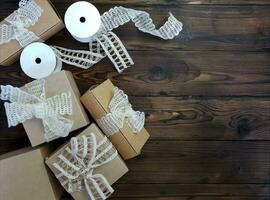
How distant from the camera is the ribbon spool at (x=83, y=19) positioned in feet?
3.36

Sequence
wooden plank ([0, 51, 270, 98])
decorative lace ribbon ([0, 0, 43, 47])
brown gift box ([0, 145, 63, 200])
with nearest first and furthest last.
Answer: brown gift box ([0, 145, 63, 200]) < decorative lace ribbon ([0, 0, 43, 47]) < wooden plank ([0, 51, 270, 98])

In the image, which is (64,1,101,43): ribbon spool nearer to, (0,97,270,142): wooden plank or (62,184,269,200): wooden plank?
(0,97,270,142): wooden plank

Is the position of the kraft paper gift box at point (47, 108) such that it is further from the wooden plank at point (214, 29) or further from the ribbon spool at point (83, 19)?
Result: the wooden plank at point (214, 29)

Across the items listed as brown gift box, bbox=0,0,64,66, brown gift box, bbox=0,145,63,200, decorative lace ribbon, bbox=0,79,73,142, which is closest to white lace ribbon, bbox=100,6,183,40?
brown gift box, bbox=0,0,64,66

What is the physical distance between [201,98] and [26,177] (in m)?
0.57

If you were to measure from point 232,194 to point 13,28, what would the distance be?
0.82m

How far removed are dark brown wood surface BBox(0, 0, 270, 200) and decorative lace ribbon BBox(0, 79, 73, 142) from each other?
21 centimetres

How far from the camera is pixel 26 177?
896 mm

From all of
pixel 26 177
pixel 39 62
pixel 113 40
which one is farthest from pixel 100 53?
pixel 26 177

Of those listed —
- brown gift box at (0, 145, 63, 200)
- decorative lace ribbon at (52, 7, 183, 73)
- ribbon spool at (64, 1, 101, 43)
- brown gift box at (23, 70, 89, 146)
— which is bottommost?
brown gift box at (0, 145, 63, 200)

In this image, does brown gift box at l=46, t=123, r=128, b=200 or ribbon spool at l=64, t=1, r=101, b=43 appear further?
ribbon spool at l=64, t=1, r=101, b=43

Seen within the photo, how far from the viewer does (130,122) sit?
992 mm

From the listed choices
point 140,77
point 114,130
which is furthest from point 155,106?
point 114,130

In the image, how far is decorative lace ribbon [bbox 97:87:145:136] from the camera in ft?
3.15
